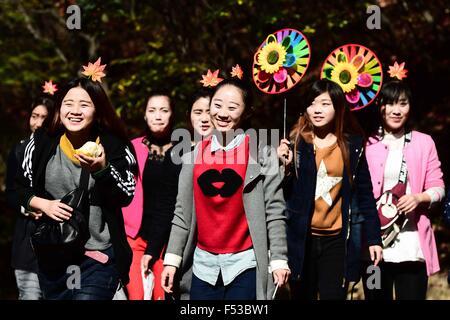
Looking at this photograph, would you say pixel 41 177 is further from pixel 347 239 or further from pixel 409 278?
pixel 409 278

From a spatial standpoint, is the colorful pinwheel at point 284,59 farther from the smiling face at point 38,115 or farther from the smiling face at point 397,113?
the smiling face at point 38,115

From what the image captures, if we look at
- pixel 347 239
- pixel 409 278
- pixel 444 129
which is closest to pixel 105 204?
pixel 347 239

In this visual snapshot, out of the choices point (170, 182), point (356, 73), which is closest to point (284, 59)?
point (356, 73)

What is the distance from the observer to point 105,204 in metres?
4.79

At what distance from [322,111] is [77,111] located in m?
1.94

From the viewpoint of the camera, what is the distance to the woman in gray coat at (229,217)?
4918 millimetres

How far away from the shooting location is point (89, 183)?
4.77 meters

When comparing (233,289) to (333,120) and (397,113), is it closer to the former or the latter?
(333,120)

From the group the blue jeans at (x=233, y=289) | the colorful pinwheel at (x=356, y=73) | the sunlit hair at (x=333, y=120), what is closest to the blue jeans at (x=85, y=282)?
the blue jeans at (x=233, y=289)

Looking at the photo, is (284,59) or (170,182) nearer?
(284,59)

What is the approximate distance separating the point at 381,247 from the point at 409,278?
48 cm

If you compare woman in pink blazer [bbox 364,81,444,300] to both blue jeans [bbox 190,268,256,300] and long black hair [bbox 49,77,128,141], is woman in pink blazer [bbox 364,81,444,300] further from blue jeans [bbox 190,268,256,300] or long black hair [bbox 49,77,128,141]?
long black hair [bbox 49,77,128,141]

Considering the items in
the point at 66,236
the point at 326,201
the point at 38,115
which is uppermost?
the point at 38,115

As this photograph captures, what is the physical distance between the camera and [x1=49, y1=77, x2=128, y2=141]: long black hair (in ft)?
16.3
